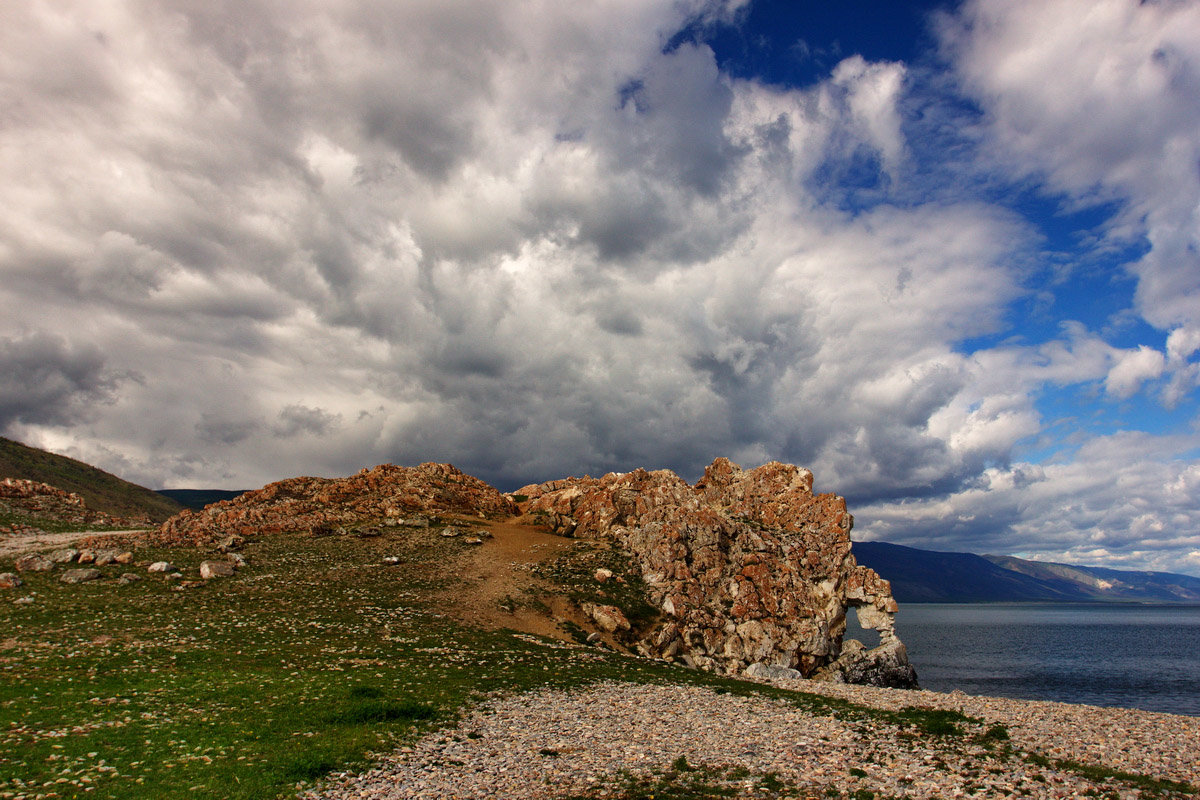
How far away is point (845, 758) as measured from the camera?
25.1 metres

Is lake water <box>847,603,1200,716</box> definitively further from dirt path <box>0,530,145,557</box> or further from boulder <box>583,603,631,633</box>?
dirt path <box>0,530,145,557</box>

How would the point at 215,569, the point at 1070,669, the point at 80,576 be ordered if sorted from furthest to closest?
the point at 1070,669 < the point at 215,569 < the point at 80,576

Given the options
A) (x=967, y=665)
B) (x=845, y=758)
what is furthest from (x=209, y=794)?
(x=967, y=665)

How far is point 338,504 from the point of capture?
8281 centimetres

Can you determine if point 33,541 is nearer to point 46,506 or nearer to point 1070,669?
point 46,506

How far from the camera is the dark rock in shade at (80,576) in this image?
47750 mm

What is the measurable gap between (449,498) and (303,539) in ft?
79.9

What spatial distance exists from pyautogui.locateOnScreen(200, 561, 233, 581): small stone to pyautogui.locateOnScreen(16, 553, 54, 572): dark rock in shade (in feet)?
37.2

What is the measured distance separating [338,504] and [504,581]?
33990mm


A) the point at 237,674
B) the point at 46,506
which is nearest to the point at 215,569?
the point at 237,674

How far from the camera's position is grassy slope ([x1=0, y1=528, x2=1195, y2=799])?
69.3 feet

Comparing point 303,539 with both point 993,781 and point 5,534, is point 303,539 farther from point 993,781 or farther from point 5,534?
point 993,781

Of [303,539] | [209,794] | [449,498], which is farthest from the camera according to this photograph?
[449,498]

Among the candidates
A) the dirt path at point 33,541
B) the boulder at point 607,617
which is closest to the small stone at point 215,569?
the dirt path at point 33,541
